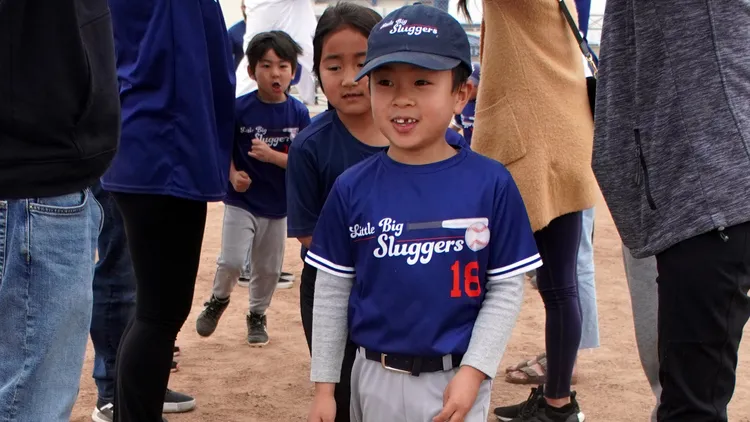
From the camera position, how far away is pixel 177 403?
14.3ft

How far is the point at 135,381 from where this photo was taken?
129 inches

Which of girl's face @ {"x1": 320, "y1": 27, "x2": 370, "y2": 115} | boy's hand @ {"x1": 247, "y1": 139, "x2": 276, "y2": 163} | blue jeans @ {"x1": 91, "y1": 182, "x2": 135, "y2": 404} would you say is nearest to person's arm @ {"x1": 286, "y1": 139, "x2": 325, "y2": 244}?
girl's face @ {"x1": 320, "y1": 27, "x2": 370, "y2": 115}

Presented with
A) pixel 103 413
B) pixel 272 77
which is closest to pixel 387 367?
pixel 103 413

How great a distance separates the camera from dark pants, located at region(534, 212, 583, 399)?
143 inches

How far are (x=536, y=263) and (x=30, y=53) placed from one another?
1333 mm

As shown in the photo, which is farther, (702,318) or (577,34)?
(577,34)

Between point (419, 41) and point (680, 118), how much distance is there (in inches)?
26.8

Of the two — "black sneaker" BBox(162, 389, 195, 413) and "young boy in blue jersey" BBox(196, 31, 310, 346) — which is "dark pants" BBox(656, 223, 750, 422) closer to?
"black sneaker" BBox(162, 389, 195, 413)

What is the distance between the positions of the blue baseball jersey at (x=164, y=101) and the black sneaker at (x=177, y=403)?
4.81 feet

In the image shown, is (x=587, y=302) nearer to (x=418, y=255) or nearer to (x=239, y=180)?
(x=239, y=180)

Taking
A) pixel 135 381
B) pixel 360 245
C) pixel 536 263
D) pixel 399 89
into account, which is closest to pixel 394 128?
pixel 399 89

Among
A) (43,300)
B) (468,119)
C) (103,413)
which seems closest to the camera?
(43,300)

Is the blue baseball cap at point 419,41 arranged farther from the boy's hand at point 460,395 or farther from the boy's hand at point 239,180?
the boy's hand at point 239,180

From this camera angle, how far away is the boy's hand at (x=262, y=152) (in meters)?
5.05
